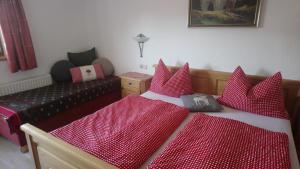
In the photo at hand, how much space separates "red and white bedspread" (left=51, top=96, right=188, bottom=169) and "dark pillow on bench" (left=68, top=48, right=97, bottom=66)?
1.89 m

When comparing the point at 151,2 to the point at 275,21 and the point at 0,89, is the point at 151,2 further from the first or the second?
the point at 0,89


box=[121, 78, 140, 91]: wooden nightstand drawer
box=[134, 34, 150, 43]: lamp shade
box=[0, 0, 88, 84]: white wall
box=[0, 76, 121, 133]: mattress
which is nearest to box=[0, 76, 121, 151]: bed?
box=[0, 76, 121, 133]: mattress

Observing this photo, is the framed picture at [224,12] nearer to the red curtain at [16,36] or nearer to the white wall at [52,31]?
the white wall at [52,31]

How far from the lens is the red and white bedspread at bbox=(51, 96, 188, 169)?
1378 mm

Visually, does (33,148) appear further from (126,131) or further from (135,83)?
(135,83)

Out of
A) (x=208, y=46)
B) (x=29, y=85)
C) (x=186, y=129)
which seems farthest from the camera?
(x=29, y=85)

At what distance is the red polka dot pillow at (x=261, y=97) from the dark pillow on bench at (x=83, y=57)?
8.75ft

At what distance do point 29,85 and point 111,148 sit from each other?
7.95 ft

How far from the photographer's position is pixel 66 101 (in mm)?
2836

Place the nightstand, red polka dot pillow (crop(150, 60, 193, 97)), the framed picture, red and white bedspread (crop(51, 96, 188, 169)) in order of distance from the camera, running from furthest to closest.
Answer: the nightstand
red polka dot pillow (crop(150, 60, 193, 97))
the framed picture
red and white bedspread (crop(51, 96, 188, 169))

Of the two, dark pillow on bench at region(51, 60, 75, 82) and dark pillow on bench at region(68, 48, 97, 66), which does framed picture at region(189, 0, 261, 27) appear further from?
dark pillow on bench at region(51, 60, 75, 82)

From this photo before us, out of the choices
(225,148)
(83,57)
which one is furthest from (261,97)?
(83,57)

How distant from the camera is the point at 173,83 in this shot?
2.60m

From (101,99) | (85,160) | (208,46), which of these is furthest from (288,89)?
(101,99)
